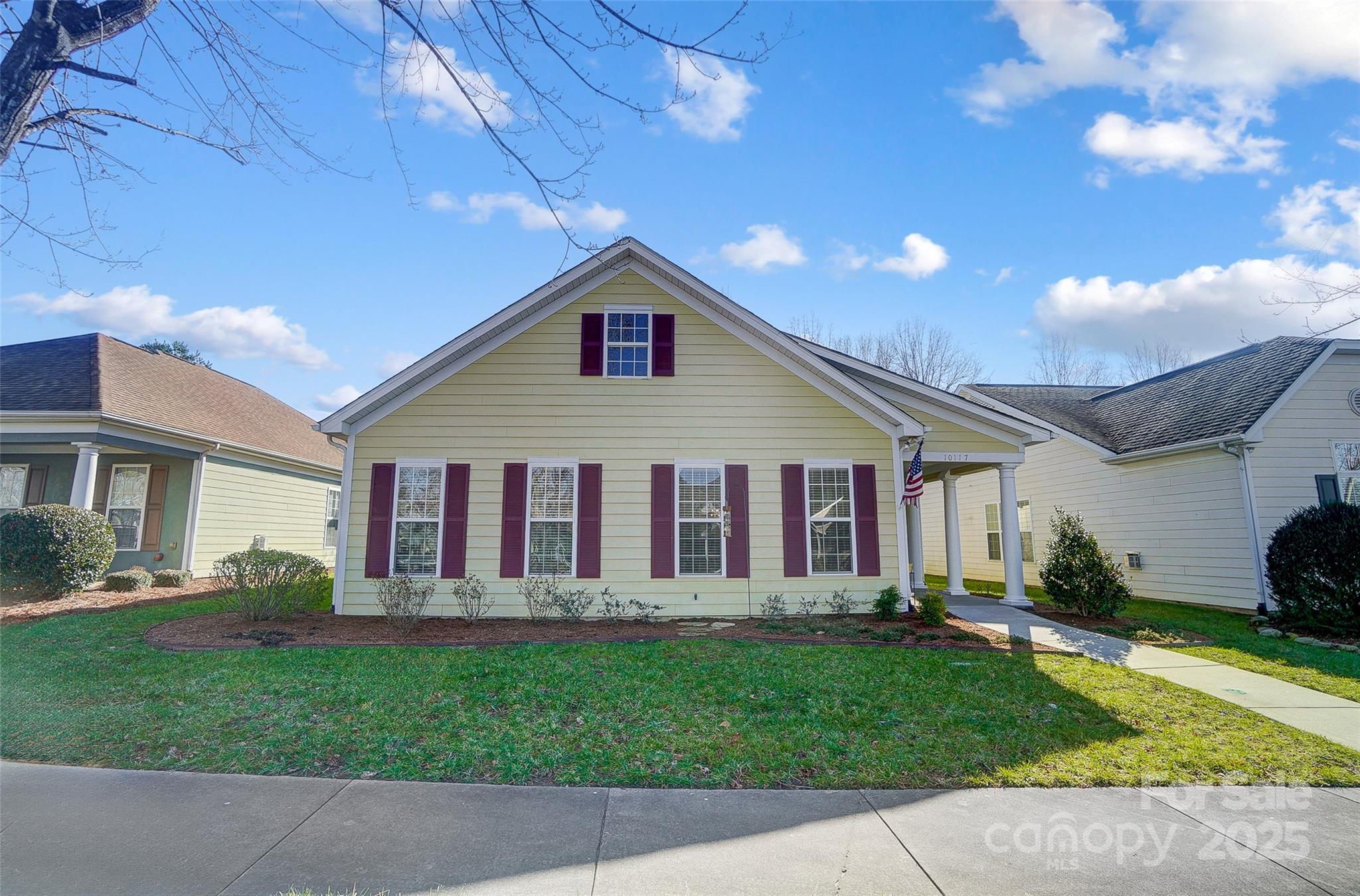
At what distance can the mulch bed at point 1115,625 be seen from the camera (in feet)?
30.5

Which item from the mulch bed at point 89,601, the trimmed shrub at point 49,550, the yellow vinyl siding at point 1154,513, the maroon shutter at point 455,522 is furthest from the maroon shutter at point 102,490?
the yellow vinyl siding at point 1154,513

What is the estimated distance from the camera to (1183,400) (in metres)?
14.8

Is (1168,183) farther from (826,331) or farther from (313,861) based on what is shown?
(826,331)

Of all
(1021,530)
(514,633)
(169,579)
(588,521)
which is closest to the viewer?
(514,633)

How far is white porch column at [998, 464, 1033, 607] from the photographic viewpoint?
1228 cm

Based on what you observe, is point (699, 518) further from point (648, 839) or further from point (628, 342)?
point (648, 839)

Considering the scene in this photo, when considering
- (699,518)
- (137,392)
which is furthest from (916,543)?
(137,392)

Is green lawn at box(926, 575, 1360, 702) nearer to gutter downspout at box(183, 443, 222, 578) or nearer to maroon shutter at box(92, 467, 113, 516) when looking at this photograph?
gutter downspout at box(183, 443, 222, 578)

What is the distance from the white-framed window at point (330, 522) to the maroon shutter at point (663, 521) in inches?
514

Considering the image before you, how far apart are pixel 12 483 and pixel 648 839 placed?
18.6 meters

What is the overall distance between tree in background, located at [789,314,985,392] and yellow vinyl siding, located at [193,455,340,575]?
21.9 meters

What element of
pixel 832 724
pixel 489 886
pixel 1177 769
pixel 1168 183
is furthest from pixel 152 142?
pixel 1168 183

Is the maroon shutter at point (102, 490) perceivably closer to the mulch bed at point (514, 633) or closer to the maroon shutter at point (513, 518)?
the mulch bed at point (514, 633)

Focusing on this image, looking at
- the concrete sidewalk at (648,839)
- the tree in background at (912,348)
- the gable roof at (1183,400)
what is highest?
the tree in background at (912,348)
